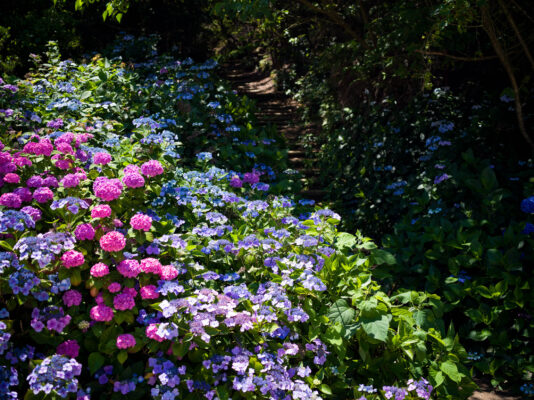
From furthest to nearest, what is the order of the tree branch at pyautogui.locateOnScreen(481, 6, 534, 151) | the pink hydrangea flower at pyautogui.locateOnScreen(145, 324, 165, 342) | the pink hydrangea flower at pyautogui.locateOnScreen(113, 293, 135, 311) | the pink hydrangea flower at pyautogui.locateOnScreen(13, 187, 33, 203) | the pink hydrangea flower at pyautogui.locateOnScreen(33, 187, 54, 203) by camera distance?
1. the tree branch at pyautogui.locateOnScreen(481, 6, 534, 151)
2. the pink hydrangea flower at pyautogui.locateOnScreen(13, 187, 33, 203)
3. the pink hydrangea flower at pyautogui.locateOnScreen(33, 187, 54, 203)
4. the pink hydrangea flower at pyautogui.locateOnScreen(113, 293, 135, 311)
5. the pink hydrangea flower at pyautogui.locateOnScreen(145, 324, 165, 342)

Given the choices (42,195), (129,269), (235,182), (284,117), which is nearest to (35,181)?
(42,195)

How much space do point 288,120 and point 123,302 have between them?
6771 mm

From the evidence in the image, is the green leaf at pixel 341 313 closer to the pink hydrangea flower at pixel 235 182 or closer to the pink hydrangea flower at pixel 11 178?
the pink hydrangea flower at pixel 235 182

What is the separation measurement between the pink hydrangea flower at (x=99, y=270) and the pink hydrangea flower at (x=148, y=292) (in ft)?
0.61

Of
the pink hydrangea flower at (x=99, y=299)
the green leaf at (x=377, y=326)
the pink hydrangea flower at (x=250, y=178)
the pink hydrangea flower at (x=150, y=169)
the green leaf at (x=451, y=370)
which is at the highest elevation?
the pink hydrangea flower at (x=150, y=169)

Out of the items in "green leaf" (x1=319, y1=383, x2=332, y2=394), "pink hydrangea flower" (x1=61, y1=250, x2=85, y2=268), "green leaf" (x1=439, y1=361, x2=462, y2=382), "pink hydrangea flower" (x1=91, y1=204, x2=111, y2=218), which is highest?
"pink hydrangea flower" (x1=91, y1=204, x2=111, y2=218)

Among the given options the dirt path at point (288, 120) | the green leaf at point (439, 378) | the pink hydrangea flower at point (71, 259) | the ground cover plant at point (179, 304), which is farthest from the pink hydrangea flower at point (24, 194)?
the dirt path at point (288, 120)

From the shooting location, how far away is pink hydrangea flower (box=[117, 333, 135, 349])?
80.4 inches

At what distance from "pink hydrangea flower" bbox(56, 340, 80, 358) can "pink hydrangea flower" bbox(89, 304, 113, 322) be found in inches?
6.2

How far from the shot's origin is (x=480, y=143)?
4.11m

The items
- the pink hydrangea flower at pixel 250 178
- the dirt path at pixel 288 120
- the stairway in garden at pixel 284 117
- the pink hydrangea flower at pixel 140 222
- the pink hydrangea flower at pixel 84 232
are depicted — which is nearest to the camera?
the pink hydrangea flower at pixel 84 232

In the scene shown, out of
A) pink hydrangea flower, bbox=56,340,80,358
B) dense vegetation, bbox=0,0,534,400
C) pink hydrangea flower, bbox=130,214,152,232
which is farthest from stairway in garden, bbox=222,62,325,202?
pink hydrangea flower, bbox=56,340,80,358

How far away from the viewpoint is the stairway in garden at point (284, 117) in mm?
5988

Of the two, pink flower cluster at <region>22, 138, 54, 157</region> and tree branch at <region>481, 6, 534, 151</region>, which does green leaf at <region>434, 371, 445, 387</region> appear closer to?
tree branch at <region>481, 6, 534, 151</region>
